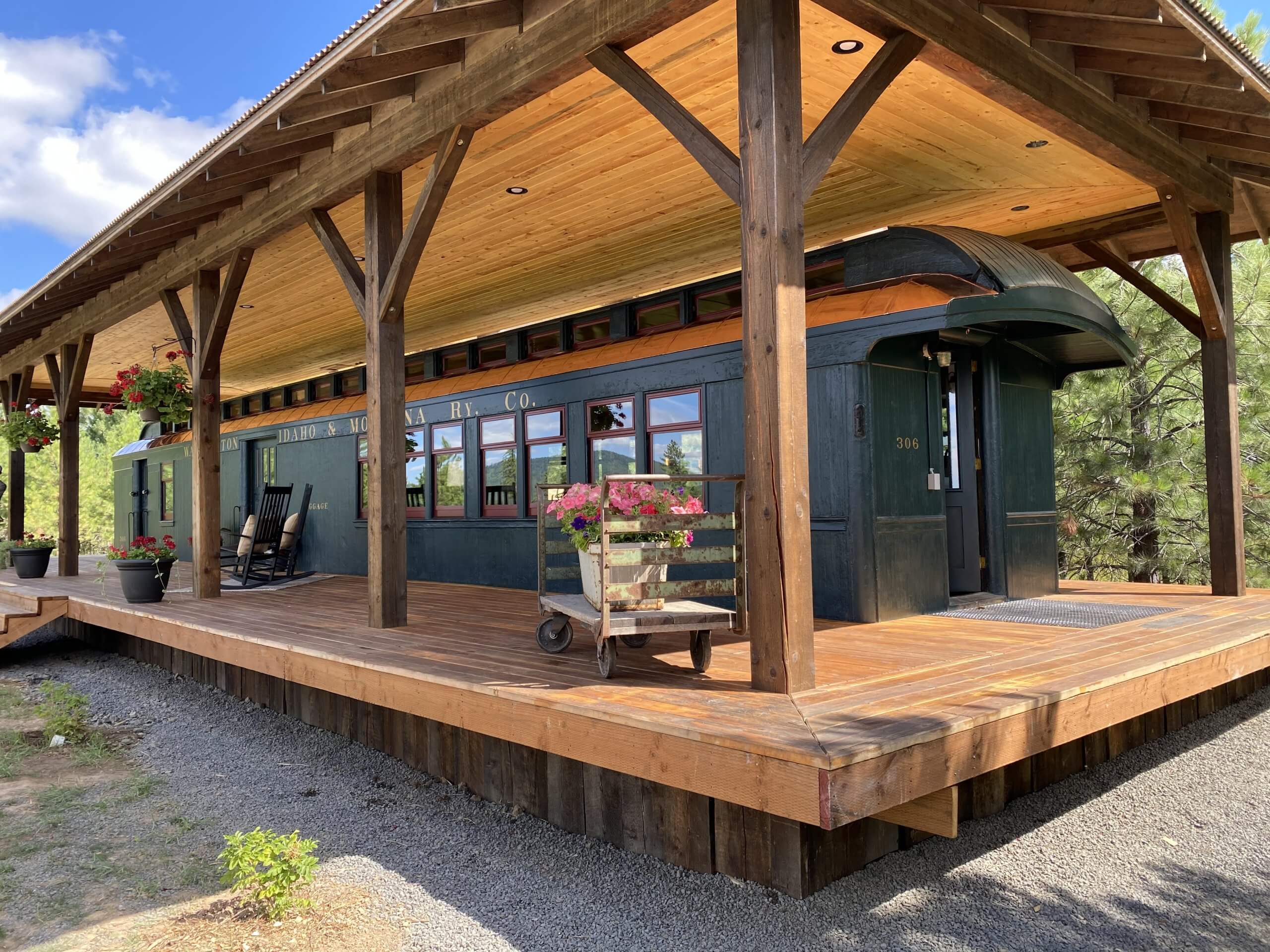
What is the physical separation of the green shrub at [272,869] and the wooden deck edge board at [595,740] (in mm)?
820

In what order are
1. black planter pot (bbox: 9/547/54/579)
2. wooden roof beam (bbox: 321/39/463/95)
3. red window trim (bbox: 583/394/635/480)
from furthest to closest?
black planter pot (bbox: 9/547/54/579) → red window trim (bbox: 583/394/635/480) → wooden roof beam (bbox: 321/39/463/95)

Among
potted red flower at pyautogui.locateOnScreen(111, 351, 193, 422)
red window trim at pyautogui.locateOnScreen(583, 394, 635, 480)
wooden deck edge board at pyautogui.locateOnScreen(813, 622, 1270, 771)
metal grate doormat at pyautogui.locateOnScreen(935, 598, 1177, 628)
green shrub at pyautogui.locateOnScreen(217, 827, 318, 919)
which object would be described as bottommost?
green shrub at pyautogui.locateOnScreen(217, 827, 318, 919)

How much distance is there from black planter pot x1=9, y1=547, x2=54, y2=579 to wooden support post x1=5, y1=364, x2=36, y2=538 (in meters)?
2.13

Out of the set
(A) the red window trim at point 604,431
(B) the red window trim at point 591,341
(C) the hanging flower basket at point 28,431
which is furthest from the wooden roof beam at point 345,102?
(C) the hanging flower basket at point 28,431

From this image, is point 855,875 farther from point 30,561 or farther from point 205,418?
point 30,561

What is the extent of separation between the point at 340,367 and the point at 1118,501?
1062 centimetres

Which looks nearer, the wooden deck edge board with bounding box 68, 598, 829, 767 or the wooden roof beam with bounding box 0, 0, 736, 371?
the wooden deck edge board with bounding box 68, 598, 829, 767

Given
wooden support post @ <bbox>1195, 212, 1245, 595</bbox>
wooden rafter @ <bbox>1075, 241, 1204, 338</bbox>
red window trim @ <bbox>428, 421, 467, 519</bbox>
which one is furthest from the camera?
red window trim @ <bbox>428, 421, 467, 519</bbox>

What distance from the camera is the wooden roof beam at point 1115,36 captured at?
15.3 ft

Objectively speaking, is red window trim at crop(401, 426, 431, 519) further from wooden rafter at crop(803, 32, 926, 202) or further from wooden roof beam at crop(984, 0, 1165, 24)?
wooden roof beam at crop(984, 0, 1165, 24)

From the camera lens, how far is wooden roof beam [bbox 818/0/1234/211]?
3.94 m

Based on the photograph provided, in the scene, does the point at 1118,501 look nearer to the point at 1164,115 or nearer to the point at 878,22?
the point at 1164,115

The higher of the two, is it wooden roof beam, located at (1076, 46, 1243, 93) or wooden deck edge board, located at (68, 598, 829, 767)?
wooden roof beam, located at (1076, 46, 1243, 93)

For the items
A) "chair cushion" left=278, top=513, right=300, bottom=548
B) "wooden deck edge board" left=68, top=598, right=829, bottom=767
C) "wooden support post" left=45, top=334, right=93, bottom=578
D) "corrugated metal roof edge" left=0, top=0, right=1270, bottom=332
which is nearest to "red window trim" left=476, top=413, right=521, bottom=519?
"chair cushion" left=278, top=513, right=300, bottom=548
